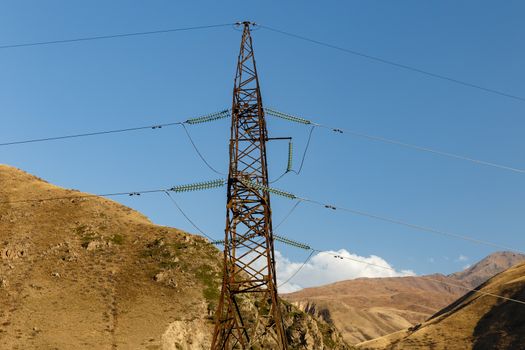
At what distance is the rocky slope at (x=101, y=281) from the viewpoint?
→ 228 ft

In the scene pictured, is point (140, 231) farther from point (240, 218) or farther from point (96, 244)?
point (240, 218)

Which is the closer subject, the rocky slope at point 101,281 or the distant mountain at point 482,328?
the rocky slope at point 101,281

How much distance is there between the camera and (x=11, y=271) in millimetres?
81875

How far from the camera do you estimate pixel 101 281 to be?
8262 centimetres

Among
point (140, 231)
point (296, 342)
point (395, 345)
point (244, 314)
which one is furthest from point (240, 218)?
point (395, 345)

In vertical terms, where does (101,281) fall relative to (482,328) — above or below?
above

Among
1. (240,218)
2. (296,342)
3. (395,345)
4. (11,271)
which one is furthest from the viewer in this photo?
(395,345)

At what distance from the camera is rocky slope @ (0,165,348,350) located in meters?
69.6

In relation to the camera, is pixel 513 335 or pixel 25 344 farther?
pixel 513 335

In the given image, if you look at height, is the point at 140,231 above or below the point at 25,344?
above

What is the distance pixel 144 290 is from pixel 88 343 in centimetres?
1673

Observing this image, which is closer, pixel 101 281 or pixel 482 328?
pixel 101 281

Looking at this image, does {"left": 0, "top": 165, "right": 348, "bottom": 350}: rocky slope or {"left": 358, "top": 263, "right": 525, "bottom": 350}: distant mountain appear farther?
{"left": 358, "top": 263, "right": 525, "bottom": 350}: distant mountain

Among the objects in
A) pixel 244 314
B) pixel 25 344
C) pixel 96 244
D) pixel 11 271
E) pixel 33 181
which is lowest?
pixel 25 344
